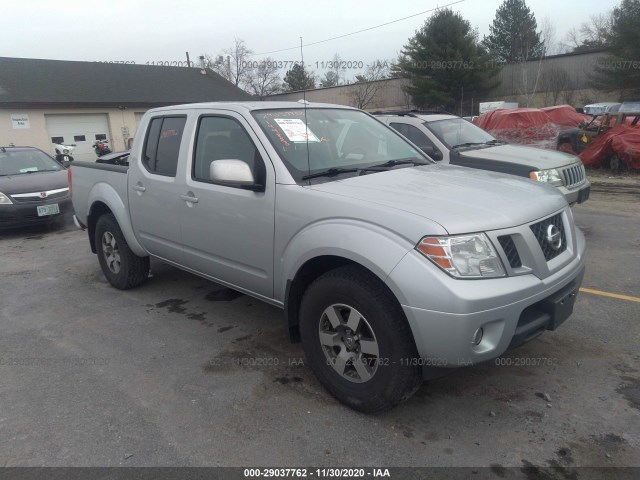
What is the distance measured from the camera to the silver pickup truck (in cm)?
261

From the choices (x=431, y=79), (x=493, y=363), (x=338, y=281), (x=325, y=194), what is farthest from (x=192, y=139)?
(x=431, y=79)

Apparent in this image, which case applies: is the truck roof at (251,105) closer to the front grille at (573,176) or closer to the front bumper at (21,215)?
the front grille at (573,176)

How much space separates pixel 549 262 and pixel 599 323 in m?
1.71

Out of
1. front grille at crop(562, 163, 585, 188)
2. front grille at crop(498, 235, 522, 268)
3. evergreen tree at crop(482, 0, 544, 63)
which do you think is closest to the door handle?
front grille at crop(498, 235, 522, 268)

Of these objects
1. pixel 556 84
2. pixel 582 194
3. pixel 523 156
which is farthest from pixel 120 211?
pixel 556 84

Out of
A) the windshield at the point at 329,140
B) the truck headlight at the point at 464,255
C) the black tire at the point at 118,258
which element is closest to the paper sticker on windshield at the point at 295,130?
the windshield at the point at 329,140

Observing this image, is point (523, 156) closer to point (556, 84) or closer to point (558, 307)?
point (558, 307)

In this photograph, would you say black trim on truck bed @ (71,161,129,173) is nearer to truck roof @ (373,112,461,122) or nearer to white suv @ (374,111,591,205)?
white suv @ (374,111,591,205)

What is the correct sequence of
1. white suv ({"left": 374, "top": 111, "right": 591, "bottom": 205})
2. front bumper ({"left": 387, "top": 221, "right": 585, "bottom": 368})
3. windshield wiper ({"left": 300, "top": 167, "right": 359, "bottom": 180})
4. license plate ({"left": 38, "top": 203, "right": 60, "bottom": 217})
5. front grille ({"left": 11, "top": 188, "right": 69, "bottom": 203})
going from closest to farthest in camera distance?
front bumper ({"left": 387, "top": 221, "right": 585, "bottom": 368})
windshield wiper ({"left": 300, "top": 167, "right": 359, "bottom": 180})
white suv ({"left": 374, "top": 111, "right": 591, "bottom": 205})
front grille ({"left": 11, "top": 188, "right": 69, "bottom": 203})
license plate ({"left": 38, "top": 203, "right": 60, "bottom": 217})

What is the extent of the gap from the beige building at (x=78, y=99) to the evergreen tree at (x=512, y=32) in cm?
4302

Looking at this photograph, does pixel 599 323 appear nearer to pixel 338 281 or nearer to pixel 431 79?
pixel 338 281

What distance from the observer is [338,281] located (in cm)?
294

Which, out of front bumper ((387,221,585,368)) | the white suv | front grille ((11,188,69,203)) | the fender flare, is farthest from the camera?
front grille ((11,188,69,203))

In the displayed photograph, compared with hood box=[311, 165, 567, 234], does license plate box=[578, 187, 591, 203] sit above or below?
below
